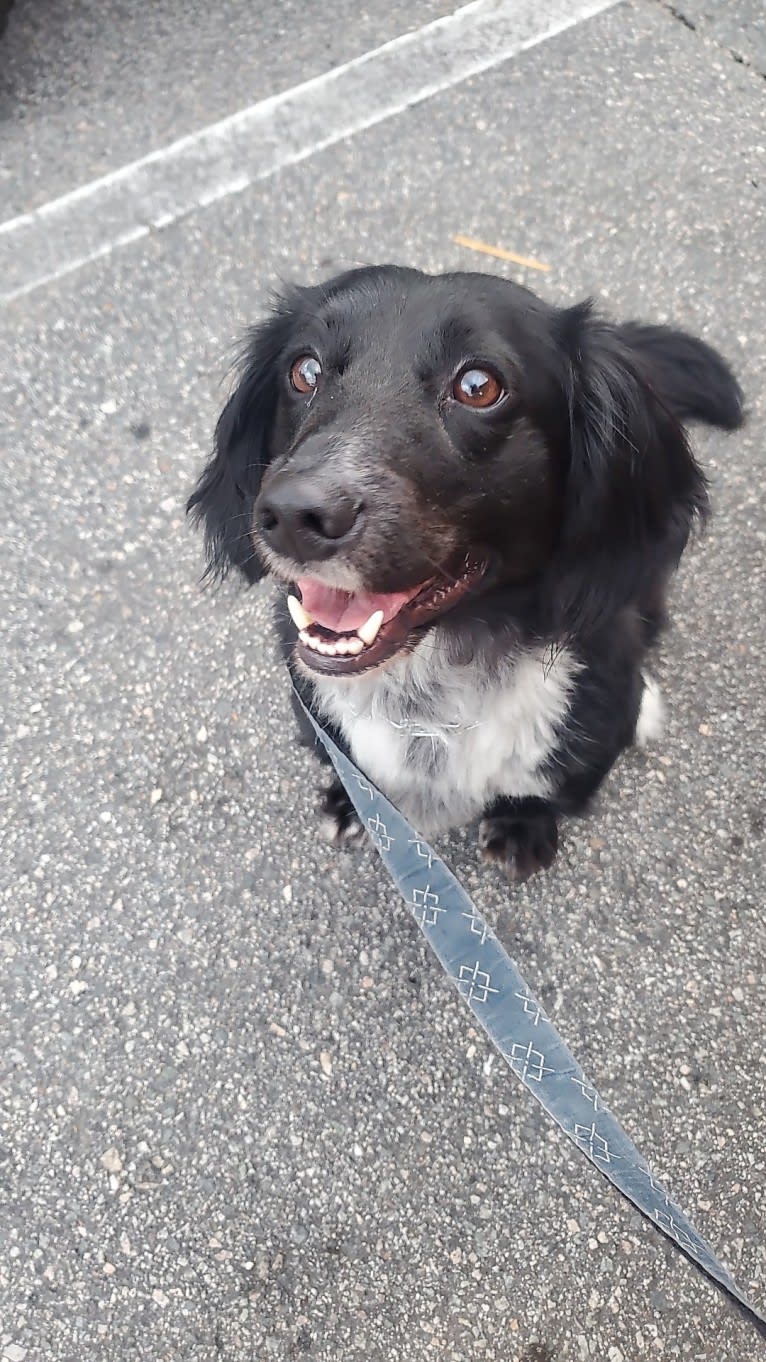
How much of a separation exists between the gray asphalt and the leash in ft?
1.93

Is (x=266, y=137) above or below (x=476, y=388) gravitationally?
below

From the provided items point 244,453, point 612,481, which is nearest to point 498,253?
point 244,453

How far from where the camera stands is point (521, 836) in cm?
212

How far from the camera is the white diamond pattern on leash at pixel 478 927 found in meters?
1.41

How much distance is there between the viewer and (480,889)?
2186 millimetres

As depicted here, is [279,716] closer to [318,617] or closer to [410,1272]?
[318,617]

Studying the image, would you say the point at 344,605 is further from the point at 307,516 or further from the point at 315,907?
the point at 315,907

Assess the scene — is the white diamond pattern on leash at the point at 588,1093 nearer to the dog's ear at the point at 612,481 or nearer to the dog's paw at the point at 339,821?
the dog's ear at the point at 612,481

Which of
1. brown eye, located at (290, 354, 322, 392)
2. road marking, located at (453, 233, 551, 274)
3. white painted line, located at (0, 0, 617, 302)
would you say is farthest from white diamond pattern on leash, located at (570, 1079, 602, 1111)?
white painted line, located at (0, 0, 617, 302)

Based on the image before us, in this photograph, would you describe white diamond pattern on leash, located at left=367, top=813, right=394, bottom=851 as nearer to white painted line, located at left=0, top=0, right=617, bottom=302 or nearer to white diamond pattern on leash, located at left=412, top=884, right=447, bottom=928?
white diamond pattern on leash, located at left=412, top=884, right=447, bottom=928

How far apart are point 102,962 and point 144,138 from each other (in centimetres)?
263

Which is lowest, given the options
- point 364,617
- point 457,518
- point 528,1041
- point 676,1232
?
point 676,1232

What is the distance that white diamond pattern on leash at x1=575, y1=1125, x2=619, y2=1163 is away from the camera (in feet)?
4.30

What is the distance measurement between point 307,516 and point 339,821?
3.54 ft
